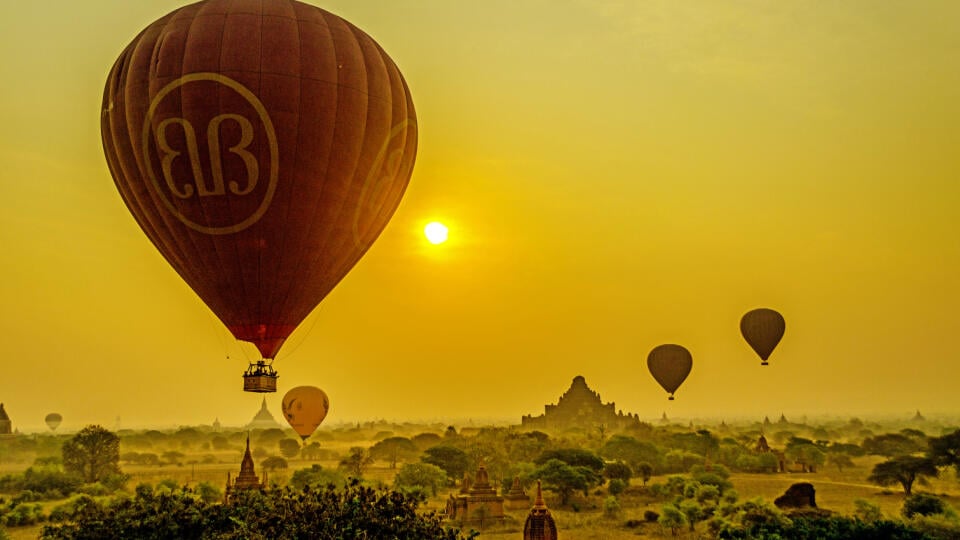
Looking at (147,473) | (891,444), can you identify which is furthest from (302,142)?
(891,444)

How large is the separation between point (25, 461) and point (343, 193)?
102538 millimetres

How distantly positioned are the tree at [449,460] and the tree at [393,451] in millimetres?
23020

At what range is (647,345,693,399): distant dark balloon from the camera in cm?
7112

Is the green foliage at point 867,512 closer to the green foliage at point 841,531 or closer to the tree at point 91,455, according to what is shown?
the green foliage at point 841,531

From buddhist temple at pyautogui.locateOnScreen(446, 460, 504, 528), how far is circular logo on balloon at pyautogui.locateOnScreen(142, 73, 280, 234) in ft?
69.5

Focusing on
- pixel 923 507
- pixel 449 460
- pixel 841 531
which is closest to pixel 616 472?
pixel 449 460

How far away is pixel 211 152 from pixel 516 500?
92.2 feet

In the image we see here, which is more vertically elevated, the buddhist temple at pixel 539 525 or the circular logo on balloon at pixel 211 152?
the circular logo on balloon at pixel 211 152

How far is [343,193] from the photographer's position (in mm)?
23766

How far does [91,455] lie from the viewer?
246 ft

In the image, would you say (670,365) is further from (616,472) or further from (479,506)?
(479,506)

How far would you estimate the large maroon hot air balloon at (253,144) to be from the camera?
22.5 meters

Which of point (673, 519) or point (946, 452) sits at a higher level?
point (946, 452)

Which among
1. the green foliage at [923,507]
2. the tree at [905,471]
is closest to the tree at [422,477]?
the green foliage at [923,507]
